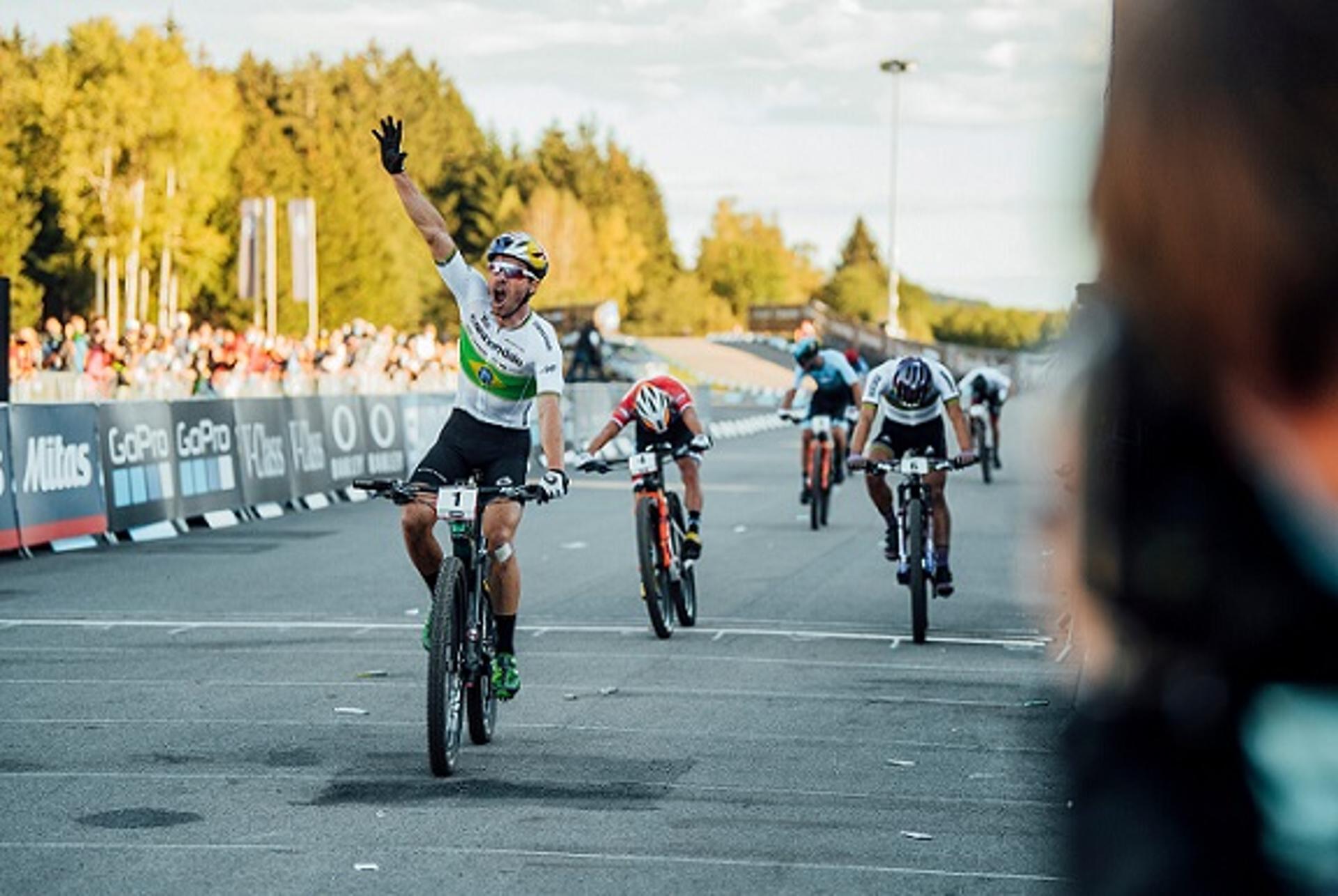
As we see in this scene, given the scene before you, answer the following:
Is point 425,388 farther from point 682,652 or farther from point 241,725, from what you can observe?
point 241,725

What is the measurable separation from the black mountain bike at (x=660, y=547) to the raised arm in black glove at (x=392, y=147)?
3.31 meters

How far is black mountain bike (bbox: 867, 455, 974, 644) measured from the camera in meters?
13.4

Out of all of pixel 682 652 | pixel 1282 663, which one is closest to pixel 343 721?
pixel 682 652

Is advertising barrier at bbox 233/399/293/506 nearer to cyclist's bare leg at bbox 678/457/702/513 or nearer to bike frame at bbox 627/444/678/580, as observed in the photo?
cyclist's bare leg at bbox 678/457/702/513

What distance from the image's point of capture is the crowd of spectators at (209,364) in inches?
1172

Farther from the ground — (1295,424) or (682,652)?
(1295,424)

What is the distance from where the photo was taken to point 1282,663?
1.51m

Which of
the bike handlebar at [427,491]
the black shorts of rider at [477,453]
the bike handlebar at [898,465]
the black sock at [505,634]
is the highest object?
the black shorts of rider at [477,453]

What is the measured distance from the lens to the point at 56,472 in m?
19.7

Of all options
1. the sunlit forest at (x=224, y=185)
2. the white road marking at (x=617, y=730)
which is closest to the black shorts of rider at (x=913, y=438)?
the white road marking at (x=617, y=730)

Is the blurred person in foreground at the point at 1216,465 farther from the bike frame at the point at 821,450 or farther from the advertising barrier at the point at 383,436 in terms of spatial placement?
the advertising barrier at the point at 383,436

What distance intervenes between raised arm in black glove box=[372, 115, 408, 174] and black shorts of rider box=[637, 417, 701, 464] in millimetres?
4636

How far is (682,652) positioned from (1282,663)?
1148 cm

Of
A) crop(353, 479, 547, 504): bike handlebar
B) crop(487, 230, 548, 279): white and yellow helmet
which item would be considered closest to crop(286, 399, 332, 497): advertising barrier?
crop(487, 230, 548, 279): white and yellow helmet
